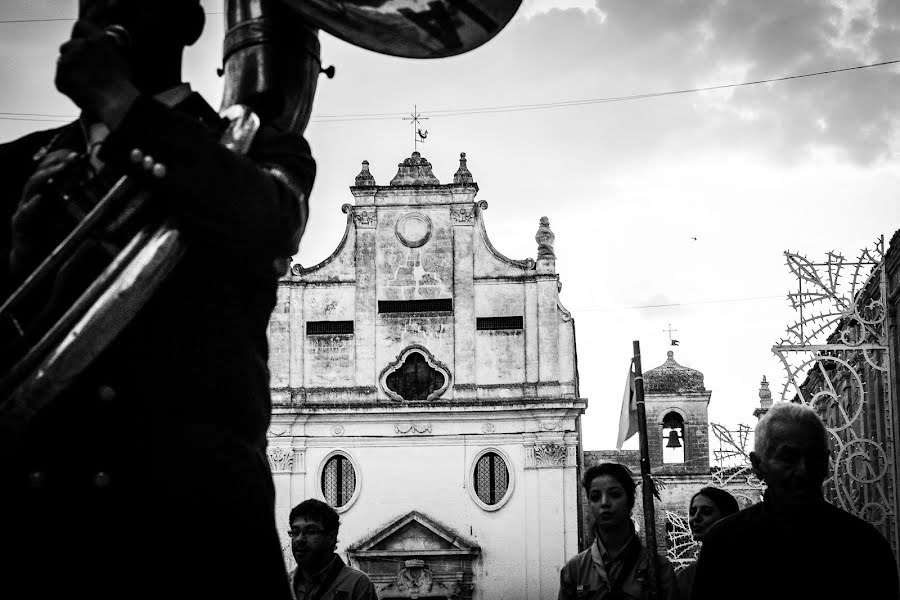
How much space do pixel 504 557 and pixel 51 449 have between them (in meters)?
27.3

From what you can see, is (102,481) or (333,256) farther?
(333,256)

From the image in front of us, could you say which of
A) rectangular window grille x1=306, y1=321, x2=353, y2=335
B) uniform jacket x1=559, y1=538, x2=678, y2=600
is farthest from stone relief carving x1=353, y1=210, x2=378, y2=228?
uniform jacket x1=559, y1=538, x2=678, y2=600

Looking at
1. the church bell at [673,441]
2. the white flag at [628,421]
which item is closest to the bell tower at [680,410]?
→ the church bell at [673,441]

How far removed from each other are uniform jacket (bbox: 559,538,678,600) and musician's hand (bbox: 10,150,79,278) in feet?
10.9

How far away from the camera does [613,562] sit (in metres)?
4.61

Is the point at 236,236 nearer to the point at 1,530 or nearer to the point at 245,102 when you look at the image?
the point at 245,102

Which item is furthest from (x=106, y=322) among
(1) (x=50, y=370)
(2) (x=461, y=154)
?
(2) (x=461, y=154)

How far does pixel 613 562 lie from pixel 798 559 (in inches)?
74.8

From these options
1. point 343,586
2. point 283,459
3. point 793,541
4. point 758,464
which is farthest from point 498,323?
point 793,541

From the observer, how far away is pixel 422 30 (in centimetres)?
161

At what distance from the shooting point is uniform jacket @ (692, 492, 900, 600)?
2693 millimetres

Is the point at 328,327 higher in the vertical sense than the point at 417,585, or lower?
higher

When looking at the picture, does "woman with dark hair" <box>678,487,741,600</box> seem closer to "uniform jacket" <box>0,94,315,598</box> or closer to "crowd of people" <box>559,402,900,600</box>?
"crowd of people" <box>559,402,900,600</box>

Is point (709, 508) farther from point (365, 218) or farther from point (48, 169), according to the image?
point (365, 218)
